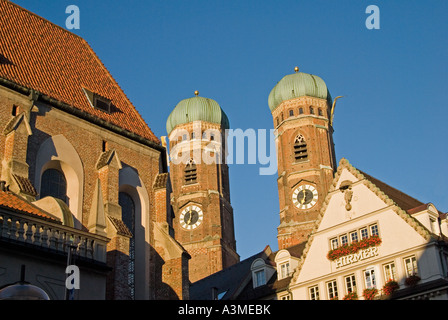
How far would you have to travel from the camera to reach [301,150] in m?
67.9

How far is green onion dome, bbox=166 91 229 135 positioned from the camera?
76.2m

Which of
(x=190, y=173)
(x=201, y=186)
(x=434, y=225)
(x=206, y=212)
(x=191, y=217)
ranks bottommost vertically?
(x=434, y=225)

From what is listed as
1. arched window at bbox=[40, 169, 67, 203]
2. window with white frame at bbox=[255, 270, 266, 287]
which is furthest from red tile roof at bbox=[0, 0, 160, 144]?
window with white frame at bbox=[255, 270, 266, 287]

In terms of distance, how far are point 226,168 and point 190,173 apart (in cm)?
474

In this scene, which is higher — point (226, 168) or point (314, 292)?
point (226, 168)

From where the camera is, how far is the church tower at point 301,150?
63500mm

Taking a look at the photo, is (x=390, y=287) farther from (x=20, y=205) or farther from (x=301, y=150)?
(x=301, y=150)

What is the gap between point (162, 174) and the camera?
30.0 metres

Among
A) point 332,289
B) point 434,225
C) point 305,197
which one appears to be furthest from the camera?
point 305,197

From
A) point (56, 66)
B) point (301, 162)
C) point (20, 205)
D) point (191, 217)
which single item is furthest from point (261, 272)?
point (191, 217)

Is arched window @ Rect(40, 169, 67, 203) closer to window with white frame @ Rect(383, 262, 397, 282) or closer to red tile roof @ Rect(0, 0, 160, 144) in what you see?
red tile roof @ Rect(0, 0, 160, 144)

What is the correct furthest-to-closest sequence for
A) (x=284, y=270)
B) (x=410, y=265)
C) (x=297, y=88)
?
(x=297, y=88) < (x=284, y=270) < (x=410, y=265)

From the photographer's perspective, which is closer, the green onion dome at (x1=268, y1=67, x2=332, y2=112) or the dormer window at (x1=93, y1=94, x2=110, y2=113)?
the dormer window at (x1=93, y1=94, x2=110, y2=113)
